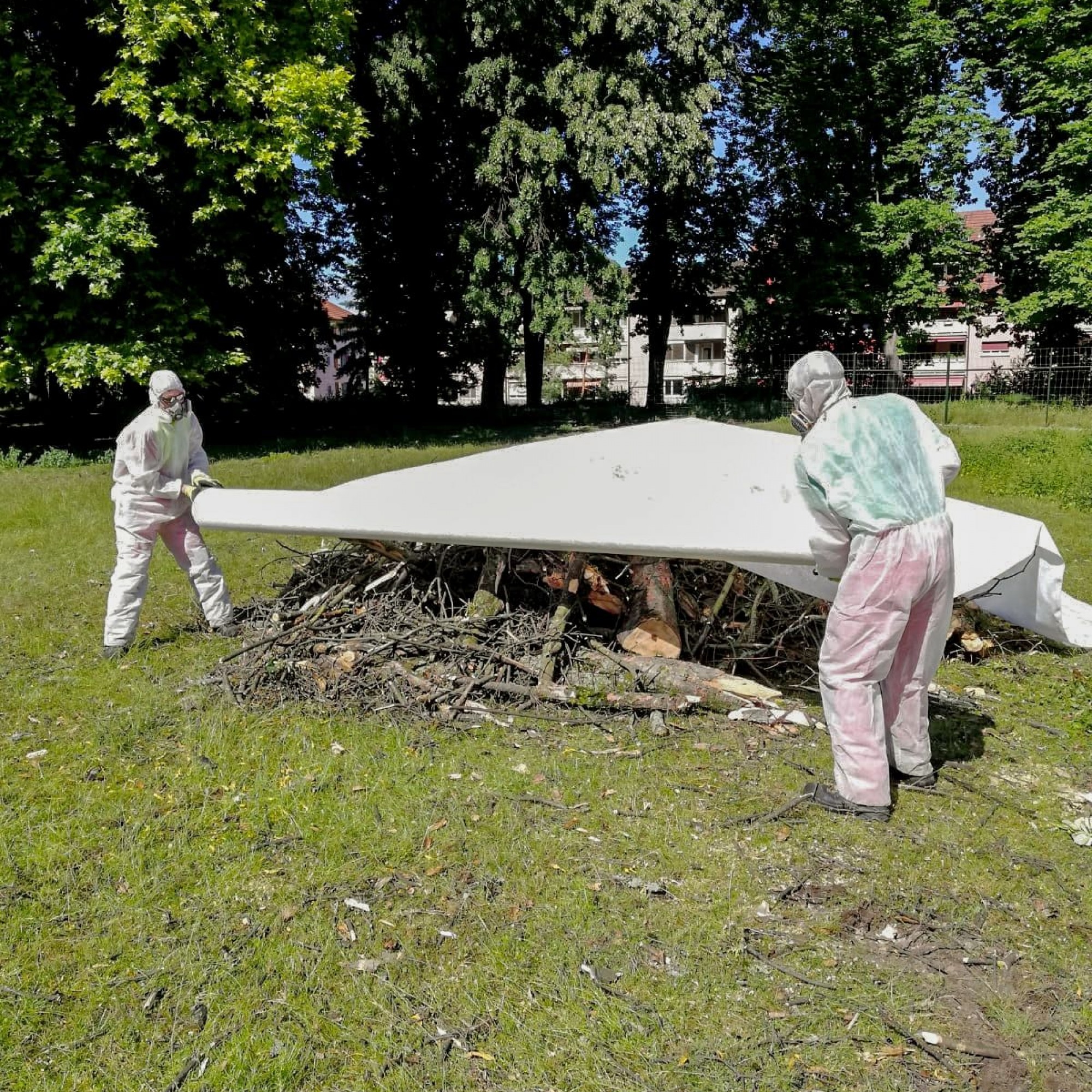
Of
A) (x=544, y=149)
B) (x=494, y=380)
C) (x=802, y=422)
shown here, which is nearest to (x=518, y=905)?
(x=802, y=422)

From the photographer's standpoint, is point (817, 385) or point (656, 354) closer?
point (817, 385)

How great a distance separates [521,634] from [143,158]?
1433 centimetres

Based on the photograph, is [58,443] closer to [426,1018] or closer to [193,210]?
[193,210]

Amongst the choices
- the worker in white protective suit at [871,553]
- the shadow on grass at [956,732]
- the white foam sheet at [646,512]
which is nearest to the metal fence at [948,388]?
the white foam sheet at [646,512]

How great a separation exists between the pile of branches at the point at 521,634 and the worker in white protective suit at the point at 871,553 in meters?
1.21

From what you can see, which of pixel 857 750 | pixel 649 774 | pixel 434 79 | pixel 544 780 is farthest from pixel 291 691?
pixel 434 79

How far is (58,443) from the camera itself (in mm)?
19375

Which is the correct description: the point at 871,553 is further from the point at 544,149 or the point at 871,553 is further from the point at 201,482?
the point at 544,149

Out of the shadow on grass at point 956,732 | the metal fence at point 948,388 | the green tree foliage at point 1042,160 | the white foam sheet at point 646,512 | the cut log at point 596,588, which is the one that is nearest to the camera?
the shadow on grass at point 956,732

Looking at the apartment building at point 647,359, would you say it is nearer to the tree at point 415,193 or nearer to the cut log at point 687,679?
the tree at point 415,193

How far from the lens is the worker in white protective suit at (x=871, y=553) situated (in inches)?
146

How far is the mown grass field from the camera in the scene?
8.82 ft

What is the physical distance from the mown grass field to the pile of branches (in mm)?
269

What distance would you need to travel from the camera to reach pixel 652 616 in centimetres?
566
